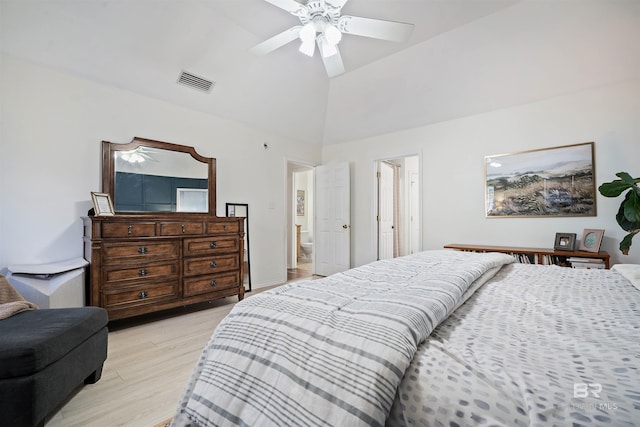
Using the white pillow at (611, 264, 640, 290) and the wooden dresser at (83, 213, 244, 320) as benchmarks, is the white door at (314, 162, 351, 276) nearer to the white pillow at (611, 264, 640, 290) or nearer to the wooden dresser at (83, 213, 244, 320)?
the wooden dresser at (83, 213, 244, 320)

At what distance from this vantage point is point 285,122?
4355 millimetres

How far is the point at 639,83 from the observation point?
277 centimetres

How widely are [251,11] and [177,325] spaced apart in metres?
3.18

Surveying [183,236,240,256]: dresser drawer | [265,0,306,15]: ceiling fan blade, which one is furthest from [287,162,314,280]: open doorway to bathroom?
[265,0,306,15]: ceiling fan blade

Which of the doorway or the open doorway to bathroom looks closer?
the doorway

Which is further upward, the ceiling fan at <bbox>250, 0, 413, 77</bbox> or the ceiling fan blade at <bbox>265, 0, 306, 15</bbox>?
the ceiling fan blade at <bbox>265, 0, 306, 15</bbox>

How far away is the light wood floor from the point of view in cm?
148

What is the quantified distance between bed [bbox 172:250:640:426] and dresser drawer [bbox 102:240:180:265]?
214 cm

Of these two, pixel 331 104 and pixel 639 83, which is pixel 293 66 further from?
pixel 639 83

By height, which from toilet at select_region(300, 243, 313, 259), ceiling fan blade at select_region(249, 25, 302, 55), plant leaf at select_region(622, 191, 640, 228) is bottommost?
toilet at select_region(300, 243, 313, 259)

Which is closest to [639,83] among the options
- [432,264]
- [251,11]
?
[432,264]

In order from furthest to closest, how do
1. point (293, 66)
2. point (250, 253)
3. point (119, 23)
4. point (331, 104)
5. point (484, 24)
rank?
point (331, 104) → point (250, 253) → point (293, 66) → point (484, 24) → point (119, 23)

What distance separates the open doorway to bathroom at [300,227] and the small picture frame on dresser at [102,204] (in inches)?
113

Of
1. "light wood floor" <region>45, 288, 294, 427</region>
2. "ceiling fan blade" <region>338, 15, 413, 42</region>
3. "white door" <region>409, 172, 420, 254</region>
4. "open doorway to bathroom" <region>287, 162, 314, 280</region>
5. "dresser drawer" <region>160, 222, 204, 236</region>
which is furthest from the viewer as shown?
"white door" <region>409, 172, 420, 254</region>
